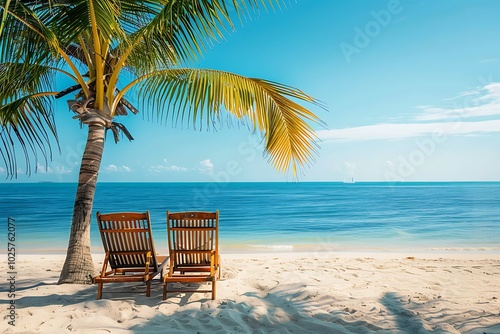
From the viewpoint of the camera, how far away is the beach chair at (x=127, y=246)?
4414 millimetres

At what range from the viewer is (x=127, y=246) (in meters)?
4.60

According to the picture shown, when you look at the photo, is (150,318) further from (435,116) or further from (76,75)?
(435,116)

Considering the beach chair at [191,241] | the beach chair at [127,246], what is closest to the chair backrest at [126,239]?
the beach chair at [127,246]

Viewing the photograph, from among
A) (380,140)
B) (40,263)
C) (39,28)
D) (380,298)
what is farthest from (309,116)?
(380,140)

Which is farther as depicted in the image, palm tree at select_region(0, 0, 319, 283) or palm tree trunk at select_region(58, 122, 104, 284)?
palm tree trunk at select_region(58, 122, 104, 284)

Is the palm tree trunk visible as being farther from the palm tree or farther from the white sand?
the white sand

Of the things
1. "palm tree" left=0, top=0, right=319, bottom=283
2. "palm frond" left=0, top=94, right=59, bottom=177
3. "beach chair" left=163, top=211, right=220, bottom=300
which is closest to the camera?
"palm tree" left=0, top=0, right=319, bottom=283

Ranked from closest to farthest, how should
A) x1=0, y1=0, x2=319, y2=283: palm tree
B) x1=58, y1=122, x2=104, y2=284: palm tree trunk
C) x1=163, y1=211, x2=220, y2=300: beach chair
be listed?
x1=0, y1=0, x2=319, y2=283: palm tree < x1=163, y1=211, x2=220, y2=300: beach chair < x1=58, y1=122, x2=104, y2=284: palm tree trunk

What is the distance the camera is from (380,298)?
179 inches

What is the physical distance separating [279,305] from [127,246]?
1.86 metres

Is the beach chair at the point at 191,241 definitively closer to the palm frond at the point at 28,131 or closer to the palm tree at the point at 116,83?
the palm tree at the point at 116,83

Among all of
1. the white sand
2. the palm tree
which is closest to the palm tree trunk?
the palm tree

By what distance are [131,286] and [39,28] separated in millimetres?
3260

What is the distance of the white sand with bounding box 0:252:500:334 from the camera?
3.58 m
